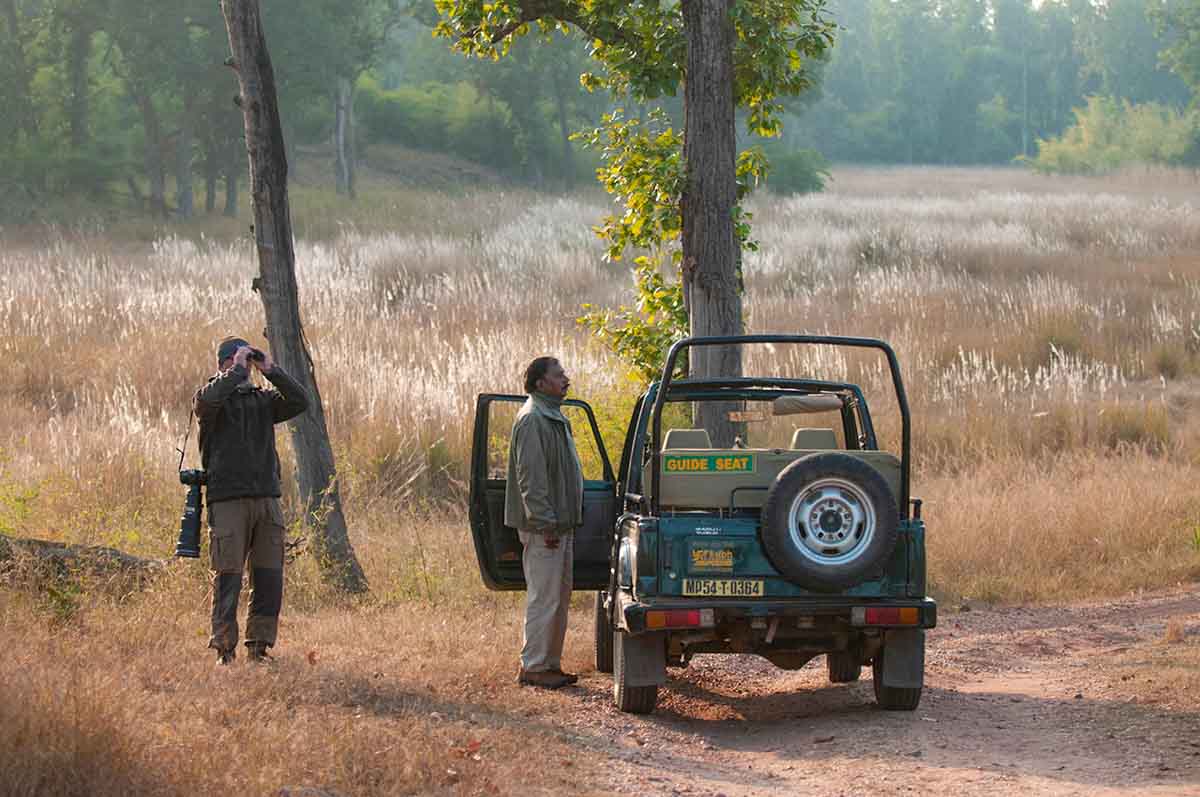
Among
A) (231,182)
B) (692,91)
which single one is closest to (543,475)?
(692,91)

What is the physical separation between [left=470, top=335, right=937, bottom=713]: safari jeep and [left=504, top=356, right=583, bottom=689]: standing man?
0.35 metres

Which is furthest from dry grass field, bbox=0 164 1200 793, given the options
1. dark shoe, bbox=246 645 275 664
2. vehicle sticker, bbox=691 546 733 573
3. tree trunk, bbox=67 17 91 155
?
tree trunk, bbox=67 17 91 155

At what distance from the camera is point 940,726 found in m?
8.05

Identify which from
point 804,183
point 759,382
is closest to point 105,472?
point 759,382

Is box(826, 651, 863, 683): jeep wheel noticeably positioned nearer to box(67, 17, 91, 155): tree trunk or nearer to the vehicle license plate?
the vehicle license plate

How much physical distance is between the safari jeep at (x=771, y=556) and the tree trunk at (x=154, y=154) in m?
47.3

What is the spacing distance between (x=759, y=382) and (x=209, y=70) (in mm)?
46240

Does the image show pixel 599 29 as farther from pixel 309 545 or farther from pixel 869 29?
pixel 869 29

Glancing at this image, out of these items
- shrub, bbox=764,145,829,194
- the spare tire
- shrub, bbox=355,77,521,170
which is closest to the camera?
the spare tire

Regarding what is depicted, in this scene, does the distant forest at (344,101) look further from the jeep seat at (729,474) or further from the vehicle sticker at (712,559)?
the vehicle sticker at (712,559)

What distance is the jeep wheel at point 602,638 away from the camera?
9617 millimetres

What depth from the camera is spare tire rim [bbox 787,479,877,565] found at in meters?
7.64

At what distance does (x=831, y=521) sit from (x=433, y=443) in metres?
9.18

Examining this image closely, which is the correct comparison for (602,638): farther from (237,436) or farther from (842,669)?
(237,436)
